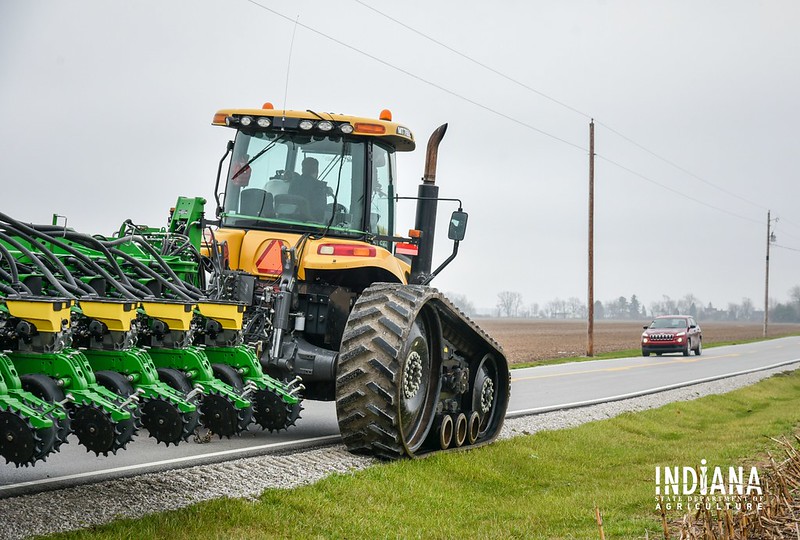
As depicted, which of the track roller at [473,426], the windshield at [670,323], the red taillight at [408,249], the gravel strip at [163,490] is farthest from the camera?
the windshield at [670,323]

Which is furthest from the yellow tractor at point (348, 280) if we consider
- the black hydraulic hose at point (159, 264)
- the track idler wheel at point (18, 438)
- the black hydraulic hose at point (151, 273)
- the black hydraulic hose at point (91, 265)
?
the track idler wheel at point (18, 438)

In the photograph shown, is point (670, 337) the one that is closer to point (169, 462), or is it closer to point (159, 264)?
point (169, 462)

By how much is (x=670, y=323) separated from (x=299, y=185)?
33389mm

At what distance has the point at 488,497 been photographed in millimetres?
8562

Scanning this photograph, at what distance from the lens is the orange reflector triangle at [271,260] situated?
32.6ft

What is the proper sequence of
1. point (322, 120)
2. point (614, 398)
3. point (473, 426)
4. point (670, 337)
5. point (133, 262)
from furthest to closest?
1. point (670, 337)
2. point (614, 398)
3. point (473, 426)
4. point (322, 120)
5. point (133, 262)

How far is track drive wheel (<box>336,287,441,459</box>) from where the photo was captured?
896cm

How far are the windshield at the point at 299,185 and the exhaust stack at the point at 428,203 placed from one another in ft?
1.87

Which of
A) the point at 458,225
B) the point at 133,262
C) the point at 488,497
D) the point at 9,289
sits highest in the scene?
the point at 458,225

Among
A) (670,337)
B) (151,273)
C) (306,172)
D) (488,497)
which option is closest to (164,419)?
(151,273)

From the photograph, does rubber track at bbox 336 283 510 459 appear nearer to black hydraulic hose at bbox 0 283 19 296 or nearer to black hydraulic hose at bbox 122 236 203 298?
black hydraulic hose at bbox 122 236 203 298

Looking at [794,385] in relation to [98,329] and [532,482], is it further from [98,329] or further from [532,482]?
[98,329]

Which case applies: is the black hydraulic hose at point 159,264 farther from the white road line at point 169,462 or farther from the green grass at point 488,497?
the green grass at point 488,497

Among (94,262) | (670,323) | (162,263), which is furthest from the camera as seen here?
(670,323)
